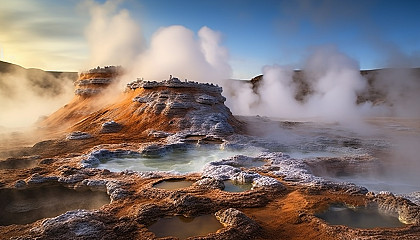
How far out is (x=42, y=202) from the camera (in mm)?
7113

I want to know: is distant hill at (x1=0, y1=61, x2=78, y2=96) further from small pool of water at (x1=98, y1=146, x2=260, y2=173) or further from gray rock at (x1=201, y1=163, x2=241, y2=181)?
gray rock at (x1=201, y1=163, x2=241, y2=181)

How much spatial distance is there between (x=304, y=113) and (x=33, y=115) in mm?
28885

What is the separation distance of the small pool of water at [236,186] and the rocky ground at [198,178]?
5.7 inches

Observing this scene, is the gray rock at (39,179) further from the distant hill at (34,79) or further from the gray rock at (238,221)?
the distant hill at (34,79)

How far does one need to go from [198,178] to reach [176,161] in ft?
8.32

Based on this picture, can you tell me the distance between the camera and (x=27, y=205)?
22.8 ft

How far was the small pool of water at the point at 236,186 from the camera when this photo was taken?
7.71 metres

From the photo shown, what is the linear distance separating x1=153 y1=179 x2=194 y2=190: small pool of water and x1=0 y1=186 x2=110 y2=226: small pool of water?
1.42 meters

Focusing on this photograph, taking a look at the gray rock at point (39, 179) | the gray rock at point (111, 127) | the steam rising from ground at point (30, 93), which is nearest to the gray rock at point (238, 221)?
the gray rock at point (39, 179)

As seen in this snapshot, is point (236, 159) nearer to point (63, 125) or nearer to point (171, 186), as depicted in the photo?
point (171, 186)

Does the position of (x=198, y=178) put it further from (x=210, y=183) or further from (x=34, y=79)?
(x=34, y=79)

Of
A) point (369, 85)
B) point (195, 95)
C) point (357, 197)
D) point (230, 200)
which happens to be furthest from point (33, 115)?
point (369, 85)

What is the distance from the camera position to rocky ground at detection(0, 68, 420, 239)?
5391mm

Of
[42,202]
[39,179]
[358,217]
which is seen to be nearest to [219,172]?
[358,217]
